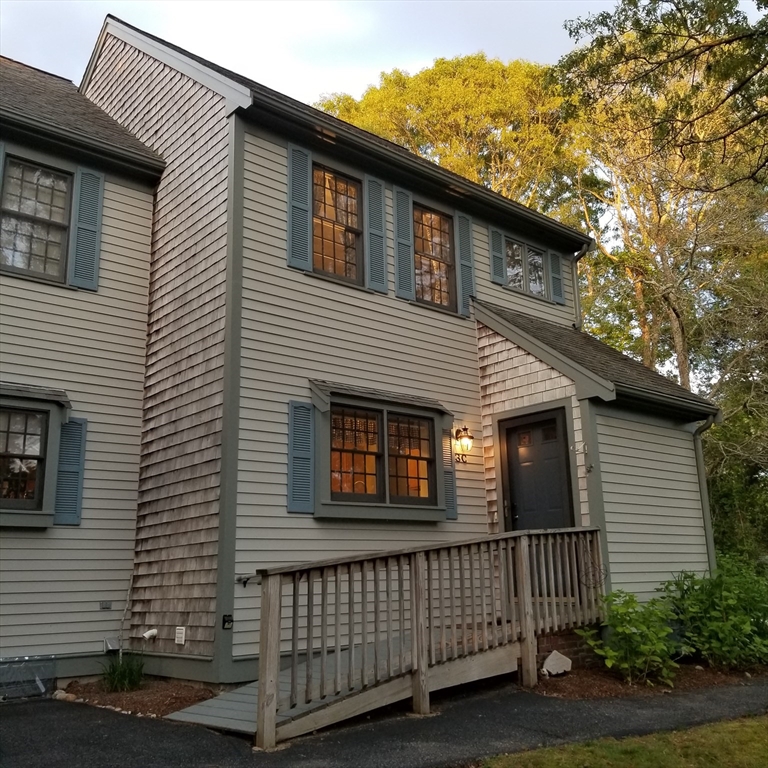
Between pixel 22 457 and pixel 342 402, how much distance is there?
131 inches

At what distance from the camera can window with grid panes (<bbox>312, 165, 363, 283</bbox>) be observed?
356 inches

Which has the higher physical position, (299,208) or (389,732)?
(299,208)

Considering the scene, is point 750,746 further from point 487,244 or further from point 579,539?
point 487,244

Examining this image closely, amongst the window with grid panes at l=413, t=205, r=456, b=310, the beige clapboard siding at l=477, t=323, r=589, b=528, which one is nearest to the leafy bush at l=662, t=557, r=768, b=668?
the beige clapboard siding at l=477, t=323, r=589, b=528

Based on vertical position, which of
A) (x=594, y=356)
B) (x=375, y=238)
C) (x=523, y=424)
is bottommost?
(x=523, y=424)

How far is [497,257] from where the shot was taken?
36.4 ft

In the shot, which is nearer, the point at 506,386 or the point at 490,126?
the point at 506,386

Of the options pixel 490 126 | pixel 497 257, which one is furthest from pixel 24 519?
pixel 490 126

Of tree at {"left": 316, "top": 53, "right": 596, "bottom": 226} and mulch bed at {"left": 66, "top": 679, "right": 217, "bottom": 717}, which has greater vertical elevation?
tree at {"left": 316, "top": 53, "right": 596, "bottom": 226}

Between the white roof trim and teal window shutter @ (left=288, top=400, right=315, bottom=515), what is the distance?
336 cm

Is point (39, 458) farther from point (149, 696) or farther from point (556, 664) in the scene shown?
point (556, 664)

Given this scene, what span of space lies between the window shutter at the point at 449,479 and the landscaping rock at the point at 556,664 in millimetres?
2215

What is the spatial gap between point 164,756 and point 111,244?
604 cm

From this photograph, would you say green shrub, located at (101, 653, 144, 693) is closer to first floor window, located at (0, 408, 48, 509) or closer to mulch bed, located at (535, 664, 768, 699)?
first floor window, located at (0, 408, 48, 509)
